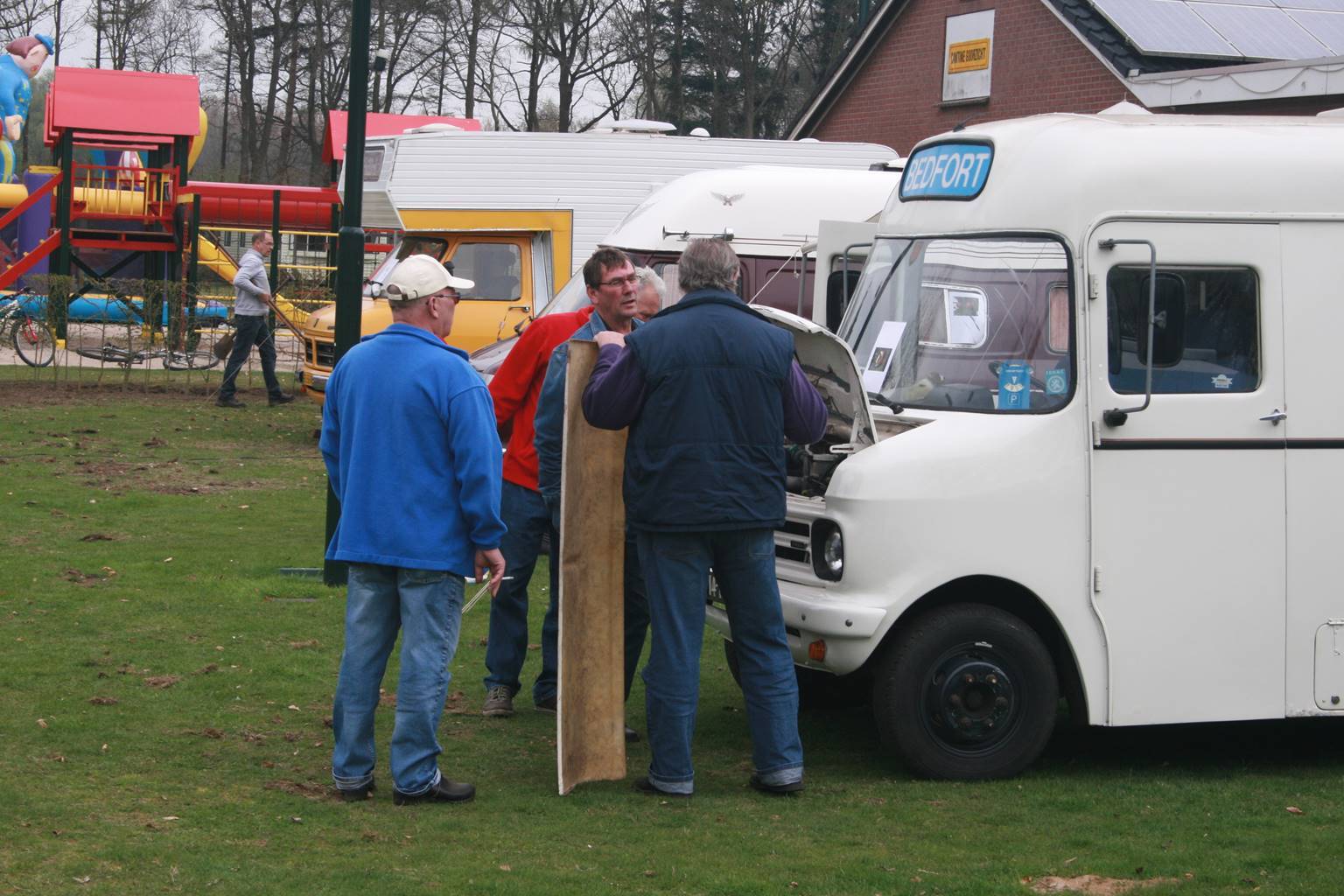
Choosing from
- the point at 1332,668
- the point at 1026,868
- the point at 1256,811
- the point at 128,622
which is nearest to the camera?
the point at 1026,868

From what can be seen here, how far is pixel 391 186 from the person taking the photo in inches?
664

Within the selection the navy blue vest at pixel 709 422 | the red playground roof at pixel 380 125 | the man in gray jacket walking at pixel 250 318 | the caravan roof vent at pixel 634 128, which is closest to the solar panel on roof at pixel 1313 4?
the caravan roof vent at pixel 634 128

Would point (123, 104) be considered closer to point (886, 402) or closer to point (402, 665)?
point (886, 402)

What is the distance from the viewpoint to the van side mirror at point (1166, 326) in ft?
21.3

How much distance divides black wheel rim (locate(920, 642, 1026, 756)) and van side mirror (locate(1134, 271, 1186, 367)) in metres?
1.31

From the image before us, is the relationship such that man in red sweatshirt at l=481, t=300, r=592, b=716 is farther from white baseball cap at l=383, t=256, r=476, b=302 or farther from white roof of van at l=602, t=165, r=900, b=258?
white roof of van at l=602, t=165, r=900, b=258

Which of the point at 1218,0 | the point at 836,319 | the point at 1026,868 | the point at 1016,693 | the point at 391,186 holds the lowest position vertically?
the point at 1026,868

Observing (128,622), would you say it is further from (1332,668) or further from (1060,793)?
(1332,668)

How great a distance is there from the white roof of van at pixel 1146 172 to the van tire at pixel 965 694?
1.58 metres

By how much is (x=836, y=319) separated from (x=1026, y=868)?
5.68 meters

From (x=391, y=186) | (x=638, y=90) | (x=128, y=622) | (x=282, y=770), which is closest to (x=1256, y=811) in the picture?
(x=282, y=770)

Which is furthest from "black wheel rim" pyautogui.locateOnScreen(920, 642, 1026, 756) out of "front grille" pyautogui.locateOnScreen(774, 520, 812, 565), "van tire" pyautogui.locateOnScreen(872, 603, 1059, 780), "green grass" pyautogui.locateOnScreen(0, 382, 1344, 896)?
"front grille" pyautogui.locateOnScreen(774, 520, 812, 565)

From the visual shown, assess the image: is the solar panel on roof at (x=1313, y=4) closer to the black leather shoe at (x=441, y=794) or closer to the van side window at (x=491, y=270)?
the van side window at (x=491, y=270)

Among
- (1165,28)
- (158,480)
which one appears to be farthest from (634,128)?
(1165,28)
